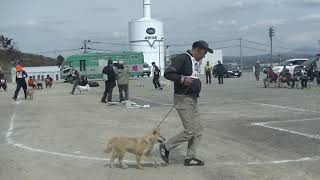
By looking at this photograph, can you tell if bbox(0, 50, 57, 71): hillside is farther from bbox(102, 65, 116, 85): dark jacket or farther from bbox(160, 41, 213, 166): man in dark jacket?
bbox(160, 41, 213, 166): man in dark jacket

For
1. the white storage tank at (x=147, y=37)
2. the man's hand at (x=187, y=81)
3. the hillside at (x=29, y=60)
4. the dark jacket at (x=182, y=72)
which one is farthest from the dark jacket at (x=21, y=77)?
the white storage tank at (x=147, y=37)

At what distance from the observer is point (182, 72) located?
8773mm

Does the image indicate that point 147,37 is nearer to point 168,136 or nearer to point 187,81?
point 168,136

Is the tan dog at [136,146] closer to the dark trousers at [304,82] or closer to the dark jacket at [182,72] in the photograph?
the dark jacket at [182,72]

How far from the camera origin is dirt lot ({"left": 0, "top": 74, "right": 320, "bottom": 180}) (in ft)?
27.9

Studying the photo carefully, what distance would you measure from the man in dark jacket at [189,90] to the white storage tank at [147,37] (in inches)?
3189

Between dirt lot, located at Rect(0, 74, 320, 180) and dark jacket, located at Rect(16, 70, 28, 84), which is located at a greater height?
dark jacket, located at Rect(16, 70, 28, 84)

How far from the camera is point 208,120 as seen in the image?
52.1 feet

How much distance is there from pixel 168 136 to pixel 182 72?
400 cm

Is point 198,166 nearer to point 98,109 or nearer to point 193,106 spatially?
point 193,106

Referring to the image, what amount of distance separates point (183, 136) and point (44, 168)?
2.22m

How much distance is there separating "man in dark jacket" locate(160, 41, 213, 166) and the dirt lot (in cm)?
42

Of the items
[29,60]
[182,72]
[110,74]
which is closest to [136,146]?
[182,72]

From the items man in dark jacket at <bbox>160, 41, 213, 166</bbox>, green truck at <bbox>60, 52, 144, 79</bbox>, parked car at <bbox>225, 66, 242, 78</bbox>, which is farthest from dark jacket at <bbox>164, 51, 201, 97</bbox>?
green truck at <bbox>60, 52, 144, 79</bbox>
